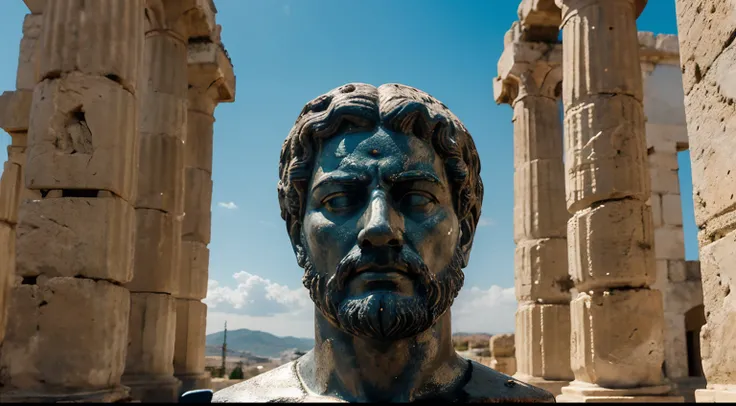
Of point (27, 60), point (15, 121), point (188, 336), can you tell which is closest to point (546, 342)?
point (188, 336)

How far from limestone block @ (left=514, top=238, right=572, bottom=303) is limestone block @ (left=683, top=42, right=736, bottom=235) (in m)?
8.64

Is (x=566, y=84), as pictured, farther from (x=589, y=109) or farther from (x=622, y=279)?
(x=622, y=279)

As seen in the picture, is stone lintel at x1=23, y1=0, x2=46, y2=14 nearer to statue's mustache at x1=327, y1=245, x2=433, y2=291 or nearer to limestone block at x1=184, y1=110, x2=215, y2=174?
limestone block at x1=184, y1=110, x2=215, y2=174

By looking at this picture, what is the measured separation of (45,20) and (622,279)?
760 centimetres

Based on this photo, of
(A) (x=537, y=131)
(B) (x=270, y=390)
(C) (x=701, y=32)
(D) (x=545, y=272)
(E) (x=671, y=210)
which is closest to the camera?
(B) (x=270, y=390)

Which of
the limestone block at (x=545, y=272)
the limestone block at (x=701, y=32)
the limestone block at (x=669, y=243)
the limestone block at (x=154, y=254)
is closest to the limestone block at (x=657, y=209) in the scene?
the limestone block at (x=669, y=243)

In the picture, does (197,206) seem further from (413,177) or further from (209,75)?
(413,177)

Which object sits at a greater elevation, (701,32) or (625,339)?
(701,32)

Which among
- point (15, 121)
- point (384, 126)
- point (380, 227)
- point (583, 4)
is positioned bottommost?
point (380, 227)

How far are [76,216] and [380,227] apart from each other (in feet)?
19.0

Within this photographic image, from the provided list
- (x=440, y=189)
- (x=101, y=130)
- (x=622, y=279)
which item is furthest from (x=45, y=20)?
(x=622, y=279)

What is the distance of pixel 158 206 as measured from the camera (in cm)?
1105

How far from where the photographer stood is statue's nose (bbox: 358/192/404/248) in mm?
2205

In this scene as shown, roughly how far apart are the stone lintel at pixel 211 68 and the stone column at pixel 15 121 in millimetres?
3035
